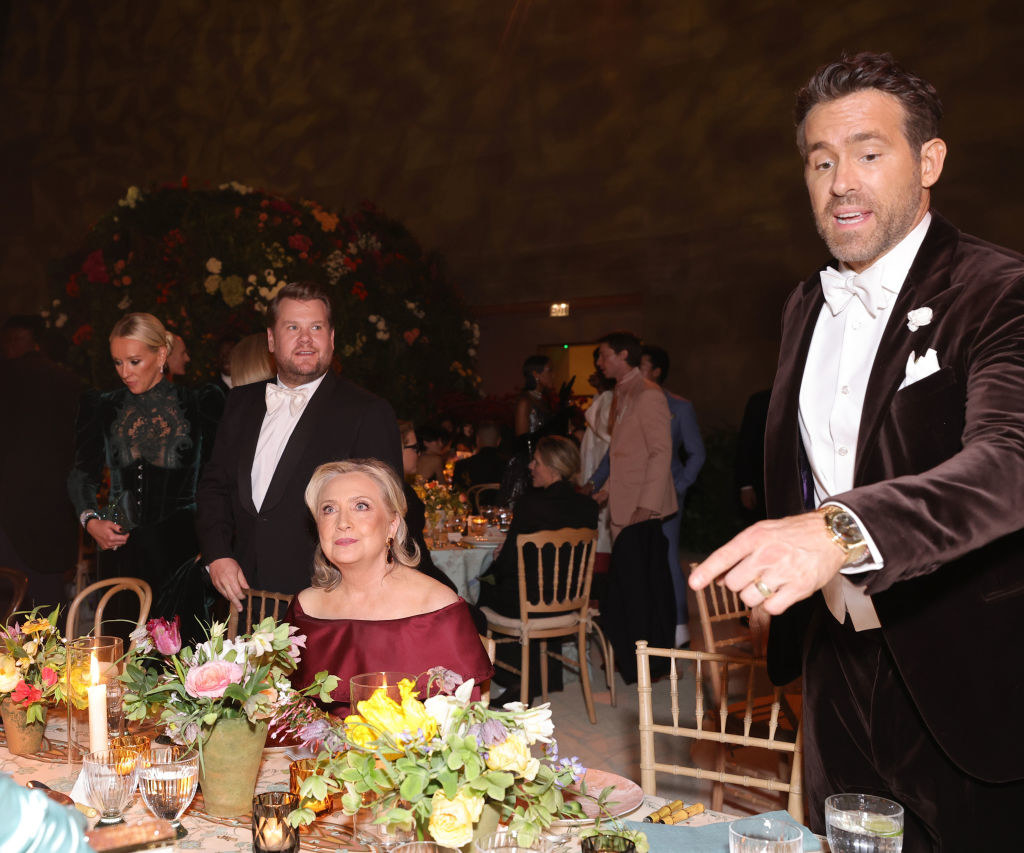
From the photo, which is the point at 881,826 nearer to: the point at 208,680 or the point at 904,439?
the point at 904,439

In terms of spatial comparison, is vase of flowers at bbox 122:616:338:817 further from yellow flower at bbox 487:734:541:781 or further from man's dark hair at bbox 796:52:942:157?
man's dark hair at bbox 796:52:942:157

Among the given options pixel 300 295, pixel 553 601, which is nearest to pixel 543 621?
pixel 553 601

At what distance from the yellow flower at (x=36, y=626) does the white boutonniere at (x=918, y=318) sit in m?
1.68

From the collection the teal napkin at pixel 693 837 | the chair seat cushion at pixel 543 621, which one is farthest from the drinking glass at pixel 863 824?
the chair seat cushion at pixel 543 621

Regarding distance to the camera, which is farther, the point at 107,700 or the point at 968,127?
the point at 968,127

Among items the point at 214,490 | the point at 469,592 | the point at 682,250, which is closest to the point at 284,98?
the point at 682,250

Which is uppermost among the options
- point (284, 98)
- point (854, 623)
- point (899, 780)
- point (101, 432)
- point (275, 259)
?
point (284, 98)

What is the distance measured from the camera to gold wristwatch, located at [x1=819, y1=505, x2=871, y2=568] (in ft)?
3.57

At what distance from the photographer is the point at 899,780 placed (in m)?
1.56

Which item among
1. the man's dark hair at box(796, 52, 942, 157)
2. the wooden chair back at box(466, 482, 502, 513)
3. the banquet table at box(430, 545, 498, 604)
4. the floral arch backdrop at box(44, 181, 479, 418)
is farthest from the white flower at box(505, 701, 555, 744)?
the floral arch backdrop at box(44, 181, 479, 418)

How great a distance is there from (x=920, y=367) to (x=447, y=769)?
90 cm

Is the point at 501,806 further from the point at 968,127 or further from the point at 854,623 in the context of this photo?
the point at 968,127

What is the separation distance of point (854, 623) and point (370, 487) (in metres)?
1.43

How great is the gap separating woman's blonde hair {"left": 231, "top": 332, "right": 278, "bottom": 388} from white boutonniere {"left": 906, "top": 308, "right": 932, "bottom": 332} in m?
2.85
